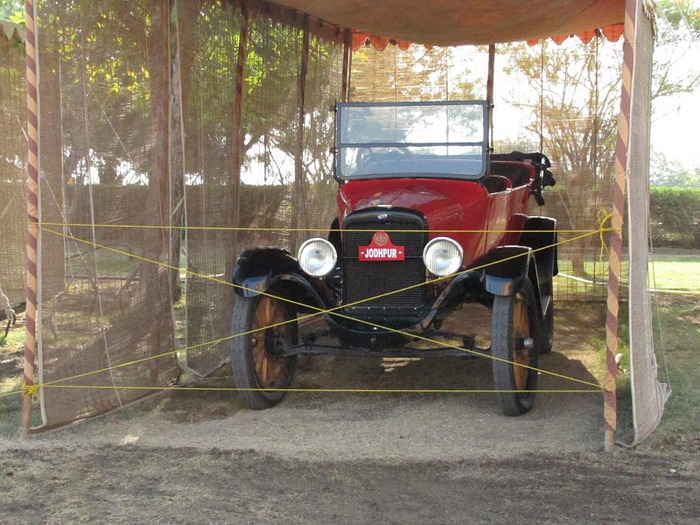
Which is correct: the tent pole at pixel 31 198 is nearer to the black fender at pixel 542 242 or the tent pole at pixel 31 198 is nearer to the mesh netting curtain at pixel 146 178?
the mesh netting curtain at pixel 146 178

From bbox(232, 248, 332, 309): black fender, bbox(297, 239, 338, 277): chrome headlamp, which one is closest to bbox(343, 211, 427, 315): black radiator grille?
bbox(297, 239, 338, 277): chrome headlamp

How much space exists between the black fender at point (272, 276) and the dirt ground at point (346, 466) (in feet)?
2.49

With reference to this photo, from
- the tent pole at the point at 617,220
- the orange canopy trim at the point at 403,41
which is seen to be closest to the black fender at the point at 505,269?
the tent pole at the point at 617,220

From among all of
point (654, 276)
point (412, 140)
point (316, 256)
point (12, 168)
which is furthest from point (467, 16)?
point (12, 168)

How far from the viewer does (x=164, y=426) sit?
17.6 feet

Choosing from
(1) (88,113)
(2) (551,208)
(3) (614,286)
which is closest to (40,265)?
(1) (88,113)

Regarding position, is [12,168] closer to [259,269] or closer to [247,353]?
[259,269]

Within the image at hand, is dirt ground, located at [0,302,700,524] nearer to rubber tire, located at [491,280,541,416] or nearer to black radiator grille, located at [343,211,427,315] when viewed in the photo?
rubber tire, located at [491,280,541,416]

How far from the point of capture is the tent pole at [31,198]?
16.0 ft

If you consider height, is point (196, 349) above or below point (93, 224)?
below

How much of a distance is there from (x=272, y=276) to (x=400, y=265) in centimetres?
83

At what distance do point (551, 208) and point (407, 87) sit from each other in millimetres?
2130

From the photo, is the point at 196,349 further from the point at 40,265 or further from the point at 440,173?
the point at 440,173

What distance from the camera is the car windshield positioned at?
6.14 m
